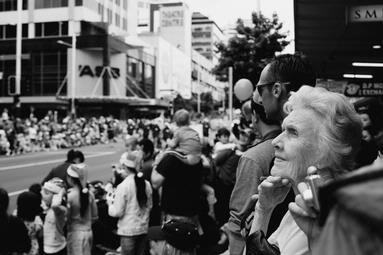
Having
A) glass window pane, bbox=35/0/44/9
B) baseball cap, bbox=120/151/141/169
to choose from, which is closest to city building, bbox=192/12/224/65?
glass window pane, bbox=35/0/44/9

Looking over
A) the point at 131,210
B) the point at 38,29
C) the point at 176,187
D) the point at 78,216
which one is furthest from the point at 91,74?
the point at 176,187

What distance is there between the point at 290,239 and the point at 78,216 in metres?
4.07

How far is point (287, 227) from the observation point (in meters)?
1.71

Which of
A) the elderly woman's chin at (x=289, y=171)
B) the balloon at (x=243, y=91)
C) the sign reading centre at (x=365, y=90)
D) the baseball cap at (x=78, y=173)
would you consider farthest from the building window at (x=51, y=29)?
the elderly woman's chin at (x=289, y=171)

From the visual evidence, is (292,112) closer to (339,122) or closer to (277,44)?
(339,122)

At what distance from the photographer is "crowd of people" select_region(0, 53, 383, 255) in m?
0.59

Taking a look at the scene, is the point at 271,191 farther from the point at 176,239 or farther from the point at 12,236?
the point at 12,236

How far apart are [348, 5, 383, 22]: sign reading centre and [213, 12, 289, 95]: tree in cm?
1014

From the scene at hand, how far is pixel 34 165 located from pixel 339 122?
66.1ft

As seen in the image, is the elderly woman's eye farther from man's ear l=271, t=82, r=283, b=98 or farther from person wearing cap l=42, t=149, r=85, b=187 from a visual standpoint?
person wearing cap l=42, t=149, r=85, b=187

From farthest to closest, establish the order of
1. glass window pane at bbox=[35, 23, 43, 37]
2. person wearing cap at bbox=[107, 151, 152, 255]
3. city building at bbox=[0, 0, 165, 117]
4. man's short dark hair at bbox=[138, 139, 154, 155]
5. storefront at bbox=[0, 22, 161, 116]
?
storefront at bbox=[0, 22, 161, 116] < glass window pane at bbox=[35, 23, 43, 37] < city building at bbox=[0, 0, 165, 117] < man's short dark hair at bbox=[138, 139, 154, 155] < person wearing cap at bbox=[107, 151, 152, 255]

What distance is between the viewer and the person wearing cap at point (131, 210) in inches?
206

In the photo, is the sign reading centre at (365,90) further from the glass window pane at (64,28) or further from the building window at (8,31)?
the glass window pane at (64,28)

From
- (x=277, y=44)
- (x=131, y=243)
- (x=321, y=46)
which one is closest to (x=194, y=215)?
(x=131, y=243)
